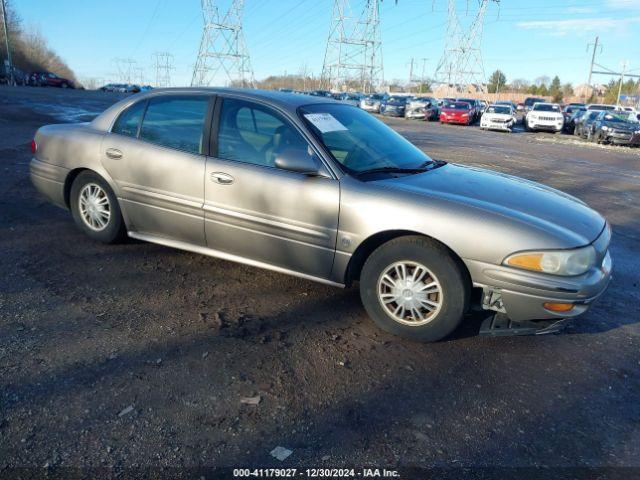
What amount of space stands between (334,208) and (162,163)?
5.43ft

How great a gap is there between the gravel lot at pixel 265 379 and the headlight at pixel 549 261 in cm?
65

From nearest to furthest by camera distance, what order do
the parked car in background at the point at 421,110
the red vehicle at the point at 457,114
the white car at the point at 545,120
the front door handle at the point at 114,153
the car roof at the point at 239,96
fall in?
the car roof at the point at 239,96 → the front door handle at the point at 114,153 → the white car at the point at 545,120 → the red vehicle at the point at 457,114 → the parked car in background at the point at 421,110

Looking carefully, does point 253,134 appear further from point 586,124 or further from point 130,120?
point 586,124

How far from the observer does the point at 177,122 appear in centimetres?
432

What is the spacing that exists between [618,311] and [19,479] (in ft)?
14.0

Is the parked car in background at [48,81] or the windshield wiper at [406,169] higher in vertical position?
the parked car in background at [48,81]

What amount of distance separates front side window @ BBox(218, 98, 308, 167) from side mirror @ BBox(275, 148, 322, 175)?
130mm

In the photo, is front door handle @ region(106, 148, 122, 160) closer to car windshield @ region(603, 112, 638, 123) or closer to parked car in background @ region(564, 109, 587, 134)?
car windshield @ region(603, 112, 638, 123)

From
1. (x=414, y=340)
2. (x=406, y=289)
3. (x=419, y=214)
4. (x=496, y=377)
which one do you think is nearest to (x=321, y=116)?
(x=419, y=214)

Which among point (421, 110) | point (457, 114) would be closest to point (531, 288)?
point (457, 114)

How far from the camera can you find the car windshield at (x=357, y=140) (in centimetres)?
381

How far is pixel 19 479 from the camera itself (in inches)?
82.7

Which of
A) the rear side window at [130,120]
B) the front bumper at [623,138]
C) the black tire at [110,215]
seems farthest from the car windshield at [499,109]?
the black tire at [110,215]

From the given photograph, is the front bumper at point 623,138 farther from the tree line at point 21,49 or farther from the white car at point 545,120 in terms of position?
the tree line at point 21,49
